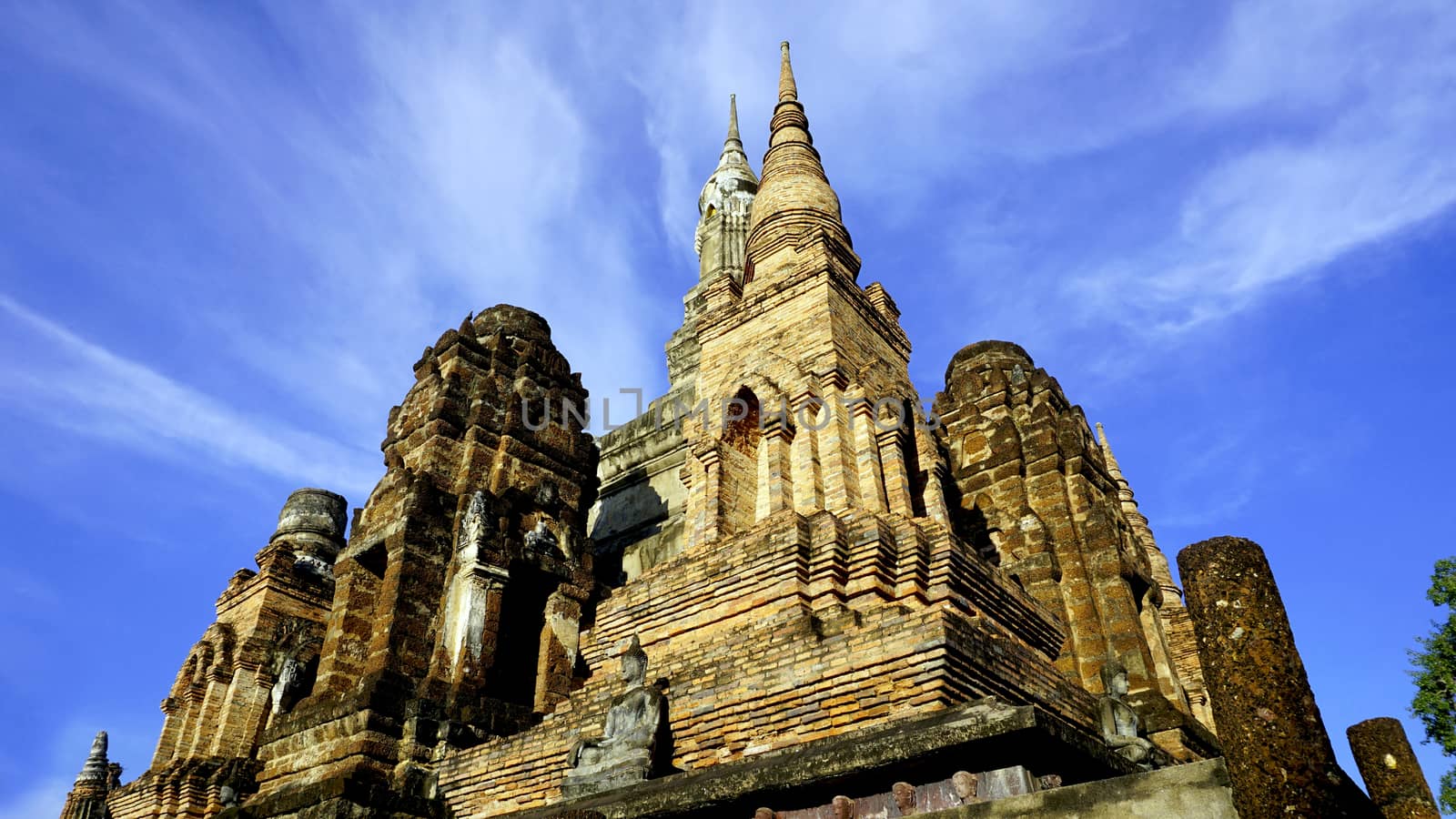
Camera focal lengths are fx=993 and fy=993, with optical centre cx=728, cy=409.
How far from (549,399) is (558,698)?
4727 millimetres

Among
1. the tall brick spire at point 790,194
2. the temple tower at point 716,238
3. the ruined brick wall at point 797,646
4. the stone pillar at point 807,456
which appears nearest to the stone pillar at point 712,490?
the ruined brick wall at point 797,646

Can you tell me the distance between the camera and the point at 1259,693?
3957mm

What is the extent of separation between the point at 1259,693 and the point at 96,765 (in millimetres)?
21521

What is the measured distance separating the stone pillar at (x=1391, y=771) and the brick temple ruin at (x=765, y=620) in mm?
28

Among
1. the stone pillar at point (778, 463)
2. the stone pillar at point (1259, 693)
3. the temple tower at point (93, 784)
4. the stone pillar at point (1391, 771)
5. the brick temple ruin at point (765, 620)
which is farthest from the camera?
the temple tower at point (93, 784)

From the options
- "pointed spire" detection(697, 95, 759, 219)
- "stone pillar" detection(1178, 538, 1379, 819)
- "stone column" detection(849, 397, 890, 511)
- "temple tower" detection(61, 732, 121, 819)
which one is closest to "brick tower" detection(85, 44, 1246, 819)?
"stone column" detection(849, 397, 890, 511)

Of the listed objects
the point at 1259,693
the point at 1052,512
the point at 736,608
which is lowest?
the point at 1259,693

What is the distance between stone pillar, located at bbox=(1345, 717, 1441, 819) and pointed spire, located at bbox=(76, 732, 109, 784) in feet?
69.7

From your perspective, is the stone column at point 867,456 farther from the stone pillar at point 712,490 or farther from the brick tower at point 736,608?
the stone pillar at point 712,490

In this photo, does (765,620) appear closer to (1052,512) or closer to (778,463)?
(778,463)

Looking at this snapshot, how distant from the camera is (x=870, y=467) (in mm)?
10516

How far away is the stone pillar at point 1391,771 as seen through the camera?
15.0 ft

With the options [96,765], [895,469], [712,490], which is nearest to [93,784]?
[96,765]

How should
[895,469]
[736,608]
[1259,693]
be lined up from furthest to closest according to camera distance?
[895,469] < [736,608] < [1259,693]
